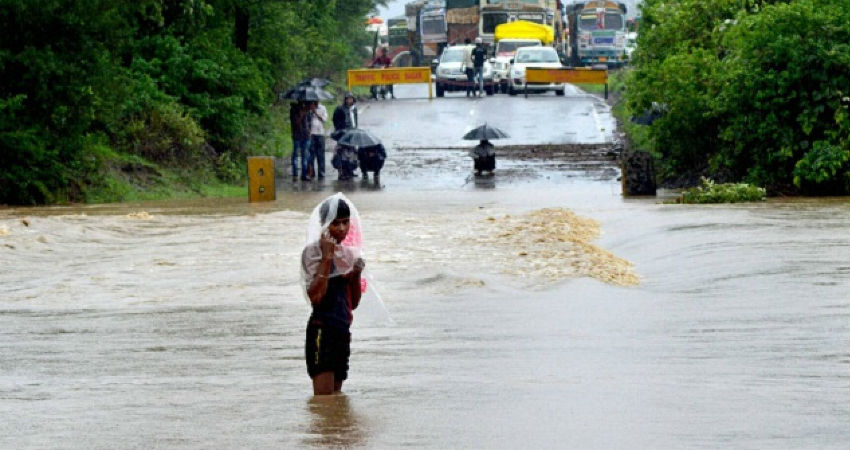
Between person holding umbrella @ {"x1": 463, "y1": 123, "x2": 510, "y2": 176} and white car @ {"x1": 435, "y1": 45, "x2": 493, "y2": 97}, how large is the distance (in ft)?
73.8

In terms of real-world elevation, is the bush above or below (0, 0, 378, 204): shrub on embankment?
below

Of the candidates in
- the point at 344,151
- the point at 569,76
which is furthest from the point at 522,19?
A: the point at 344,151

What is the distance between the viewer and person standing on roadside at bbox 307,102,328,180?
35.2 meters

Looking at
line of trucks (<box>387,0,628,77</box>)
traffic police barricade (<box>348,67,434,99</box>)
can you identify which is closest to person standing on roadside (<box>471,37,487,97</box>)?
traffic police barricade (<box>348,67,434,99</box>)

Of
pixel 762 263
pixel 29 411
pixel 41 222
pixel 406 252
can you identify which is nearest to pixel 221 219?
pixel 41 222

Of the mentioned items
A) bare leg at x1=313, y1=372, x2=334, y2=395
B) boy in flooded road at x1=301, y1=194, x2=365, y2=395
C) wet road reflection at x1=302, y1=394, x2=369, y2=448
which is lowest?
wet road reflection at x1=302, y1=394, x2=369, y2=448

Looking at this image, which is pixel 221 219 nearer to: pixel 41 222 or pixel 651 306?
pixel 41 222

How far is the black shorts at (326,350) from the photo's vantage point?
1028 cm

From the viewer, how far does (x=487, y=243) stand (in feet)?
71.8

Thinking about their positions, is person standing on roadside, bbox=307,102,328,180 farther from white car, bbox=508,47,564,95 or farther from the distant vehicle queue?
the distant vehicle queue

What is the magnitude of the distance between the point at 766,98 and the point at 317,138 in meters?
10.0

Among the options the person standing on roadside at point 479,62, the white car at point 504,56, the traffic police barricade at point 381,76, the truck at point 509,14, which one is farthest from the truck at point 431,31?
the traffic police barricade at point 381,76

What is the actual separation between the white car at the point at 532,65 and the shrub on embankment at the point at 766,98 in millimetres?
23407

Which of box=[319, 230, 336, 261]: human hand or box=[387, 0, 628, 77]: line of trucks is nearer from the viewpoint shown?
box=[319, 230, 336, 261]: human hand
